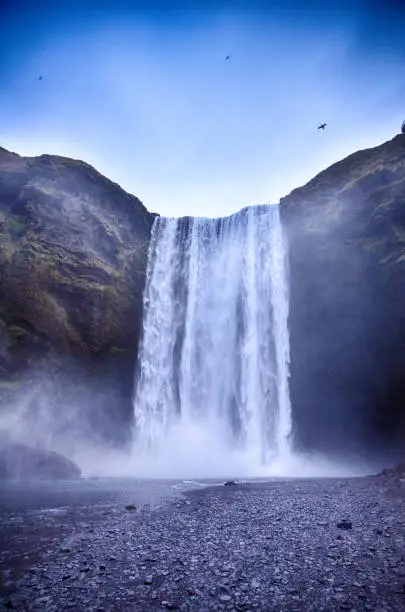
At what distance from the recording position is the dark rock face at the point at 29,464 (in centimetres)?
2000

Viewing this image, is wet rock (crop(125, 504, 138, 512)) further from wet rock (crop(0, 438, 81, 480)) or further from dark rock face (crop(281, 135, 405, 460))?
dark rock face (crop(281, 135, 405, 460))

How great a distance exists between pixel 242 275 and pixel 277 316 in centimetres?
482

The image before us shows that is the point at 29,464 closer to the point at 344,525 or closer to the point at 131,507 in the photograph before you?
the point at 131,507

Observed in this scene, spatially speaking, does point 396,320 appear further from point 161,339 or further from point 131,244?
point 131,244

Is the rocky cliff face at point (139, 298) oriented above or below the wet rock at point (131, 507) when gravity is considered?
above

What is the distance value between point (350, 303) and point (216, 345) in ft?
37.2

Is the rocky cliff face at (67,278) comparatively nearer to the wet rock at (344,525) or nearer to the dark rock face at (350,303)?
the dark rock face at (350,303)

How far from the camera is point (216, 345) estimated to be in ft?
105

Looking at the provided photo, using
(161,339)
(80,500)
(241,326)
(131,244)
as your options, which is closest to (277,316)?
(241,326)

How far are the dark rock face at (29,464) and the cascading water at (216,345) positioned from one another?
785 cm

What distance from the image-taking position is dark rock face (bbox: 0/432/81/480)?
20.0 metres

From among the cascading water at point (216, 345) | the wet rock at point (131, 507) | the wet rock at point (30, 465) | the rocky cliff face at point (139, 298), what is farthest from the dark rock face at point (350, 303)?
the wet rock at point (131, 507)

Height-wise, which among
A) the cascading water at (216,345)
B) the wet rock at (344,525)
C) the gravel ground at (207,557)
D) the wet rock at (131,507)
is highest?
the cascading water at (216,345)

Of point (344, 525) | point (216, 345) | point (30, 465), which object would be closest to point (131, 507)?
point (344, 525)
